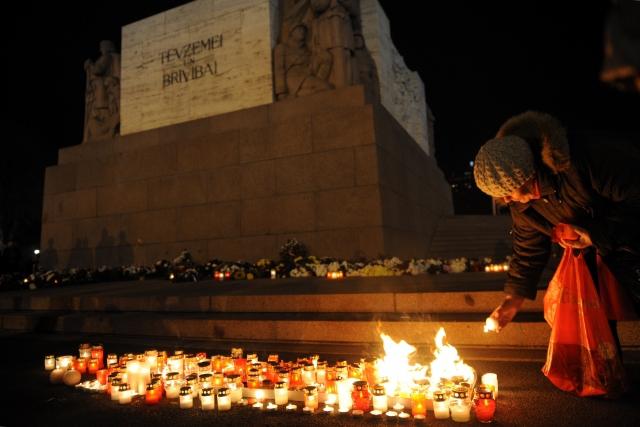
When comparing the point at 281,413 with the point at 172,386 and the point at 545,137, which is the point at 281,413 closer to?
the point at 172,386

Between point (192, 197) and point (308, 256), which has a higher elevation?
point (192, 197)

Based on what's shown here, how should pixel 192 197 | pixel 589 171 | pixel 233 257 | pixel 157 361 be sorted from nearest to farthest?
pixel 589 171, pixel 157 361, pixel 233 257, pixel 192 197

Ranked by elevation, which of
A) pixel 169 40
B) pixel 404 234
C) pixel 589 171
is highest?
pixel 169 40

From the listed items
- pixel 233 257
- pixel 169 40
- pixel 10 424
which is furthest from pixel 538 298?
pixel 169 40

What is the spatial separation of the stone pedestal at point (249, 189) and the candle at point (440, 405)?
603 centimetres

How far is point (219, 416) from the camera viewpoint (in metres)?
2.56

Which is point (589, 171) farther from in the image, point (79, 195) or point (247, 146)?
point (79, 195)

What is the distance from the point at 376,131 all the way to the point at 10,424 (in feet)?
24.3

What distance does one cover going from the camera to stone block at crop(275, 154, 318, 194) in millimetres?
9156

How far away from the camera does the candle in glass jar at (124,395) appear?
2.85 m

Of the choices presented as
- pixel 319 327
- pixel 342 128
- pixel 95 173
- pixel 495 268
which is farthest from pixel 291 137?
pixel 319 327

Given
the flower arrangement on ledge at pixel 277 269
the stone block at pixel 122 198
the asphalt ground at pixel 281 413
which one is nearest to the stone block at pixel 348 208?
the flower arrangement on ledge at pixel 277 269

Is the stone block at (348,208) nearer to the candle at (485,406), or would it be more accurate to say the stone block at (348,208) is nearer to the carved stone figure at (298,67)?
the carved stone figure at (298,67)

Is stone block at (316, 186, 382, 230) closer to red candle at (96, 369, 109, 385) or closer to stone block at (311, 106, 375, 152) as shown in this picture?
stone block at (311, 106, 375, 152)
